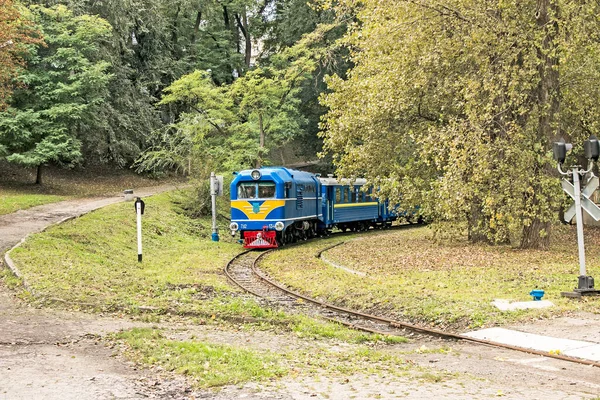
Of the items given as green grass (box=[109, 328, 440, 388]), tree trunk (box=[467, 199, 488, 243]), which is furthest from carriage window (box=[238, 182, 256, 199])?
green grass (box=[109, 328, 440, 388])

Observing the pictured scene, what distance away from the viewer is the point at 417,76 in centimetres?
2167

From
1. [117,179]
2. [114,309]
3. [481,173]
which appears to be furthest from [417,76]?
[117,179]

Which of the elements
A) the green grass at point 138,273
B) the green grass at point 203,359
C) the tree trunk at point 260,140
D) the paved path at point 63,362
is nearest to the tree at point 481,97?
the green grass at point 138,273

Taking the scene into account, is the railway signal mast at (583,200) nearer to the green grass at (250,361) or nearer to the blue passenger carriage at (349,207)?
the green grass at (250,361)

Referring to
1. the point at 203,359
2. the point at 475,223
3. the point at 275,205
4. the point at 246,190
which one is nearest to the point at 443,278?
the point at 475,223

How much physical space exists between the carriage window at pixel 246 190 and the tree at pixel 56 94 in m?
10.2

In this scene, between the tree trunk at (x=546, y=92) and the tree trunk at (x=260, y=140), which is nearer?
the tree trunk at (x=546, y=92)

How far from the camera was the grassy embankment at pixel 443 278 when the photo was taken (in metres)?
12.6

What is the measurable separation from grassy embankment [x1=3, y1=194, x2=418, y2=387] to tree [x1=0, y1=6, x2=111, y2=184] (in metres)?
7.03

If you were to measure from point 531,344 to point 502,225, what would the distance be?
10.5m

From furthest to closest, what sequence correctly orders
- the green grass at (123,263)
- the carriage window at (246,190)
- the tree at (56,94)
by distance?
the tree at (56,94) < the carriage window at (246,190) < the green grass at (123,263)

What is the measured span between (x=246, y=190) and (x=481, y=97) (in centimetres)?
1069

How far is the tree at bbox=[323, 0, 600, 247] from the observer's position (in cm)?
1920

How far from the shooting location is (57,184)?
3888 cm
